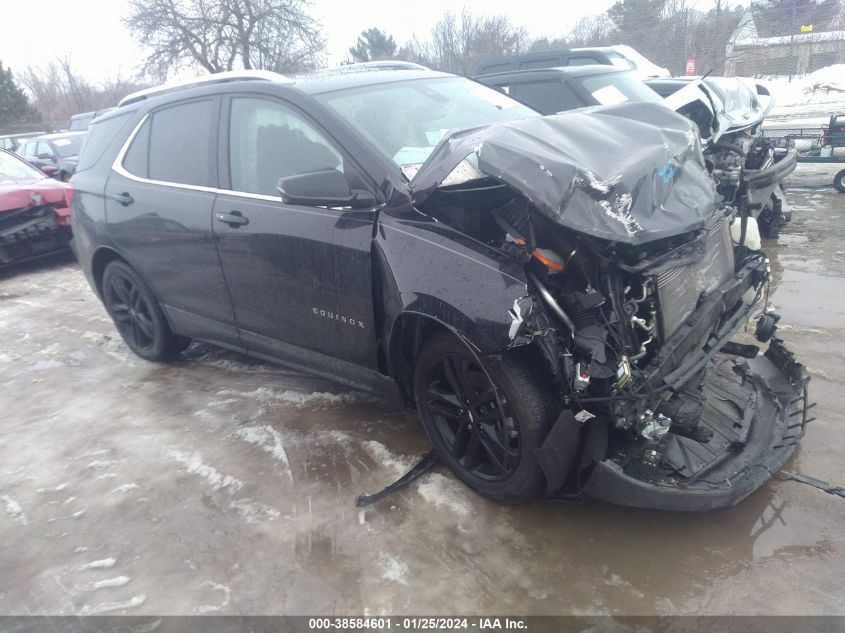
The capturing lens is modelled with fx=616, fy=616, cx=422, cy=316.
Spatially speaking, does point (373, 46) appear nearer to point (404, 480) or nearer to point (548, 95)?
point (548, 95)

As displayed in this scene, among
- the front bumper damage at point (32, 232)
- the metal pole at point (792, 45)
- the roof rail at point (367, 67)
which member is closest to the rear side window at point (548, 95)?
the roof rail at point (367, 67)

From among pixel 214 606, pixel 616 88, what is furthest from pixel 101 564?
pixel 616 88

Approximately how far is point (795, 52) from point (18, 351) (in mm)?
26270

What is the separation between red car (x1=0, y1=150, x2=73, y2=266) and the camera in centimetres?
771

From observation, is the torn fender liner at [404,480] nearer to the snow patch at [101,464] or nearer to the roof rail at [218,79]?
the snow patch at [101,464]

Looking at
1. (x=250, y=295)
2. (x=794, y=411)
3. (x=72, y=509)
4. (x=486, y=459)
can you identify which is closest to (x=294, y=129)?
(x=250, y=295)

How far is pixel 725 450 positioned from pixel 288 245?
239 cm

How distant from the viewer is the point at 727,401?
10.0ft

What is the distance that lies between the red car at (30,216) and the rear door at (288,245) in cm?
510

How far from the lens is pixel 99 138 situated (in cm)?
482

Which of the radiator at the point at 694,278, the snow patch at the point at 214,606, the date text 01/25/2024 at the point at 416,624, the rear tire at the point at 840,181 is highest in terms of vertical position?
the radiator at the point at 694,278

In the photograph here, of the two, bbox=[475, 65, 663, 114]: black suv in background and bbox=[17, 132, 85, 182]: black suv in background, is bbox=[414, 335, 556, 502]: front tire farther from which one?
bbox=[17, 132, 85, 182]: black suv in background

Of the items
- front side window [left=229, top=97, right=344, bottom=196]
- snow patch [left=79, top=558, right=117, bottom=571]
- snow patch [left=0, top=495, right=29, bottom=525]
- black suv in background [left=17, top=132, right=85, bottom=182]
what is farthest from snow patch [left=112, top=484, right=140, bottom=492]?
black suv in background [left=17, top=132, right=85, bottom=182]

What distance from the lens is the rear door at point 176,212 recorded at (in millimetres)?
3871
